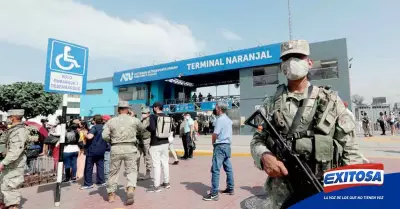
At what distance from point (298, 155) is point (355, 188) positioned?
708 mm

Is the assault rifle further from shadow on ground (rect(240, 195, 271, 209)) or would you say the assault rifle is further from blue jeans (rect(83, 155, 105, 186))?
blue jeans (rect(83, 155, 105, 186))

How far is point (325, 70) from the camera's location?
19453mm

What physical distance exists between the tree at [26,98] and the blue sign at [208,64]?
32.5ft

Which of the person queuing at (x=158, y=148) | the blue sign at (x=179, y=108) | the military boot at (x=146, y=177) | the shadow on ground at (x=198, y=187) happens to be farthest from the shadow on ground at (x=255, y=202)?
the blue sign at (x=179, y=108)

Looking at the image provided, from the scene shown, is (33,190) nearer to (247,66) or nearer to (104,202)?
(104,202)

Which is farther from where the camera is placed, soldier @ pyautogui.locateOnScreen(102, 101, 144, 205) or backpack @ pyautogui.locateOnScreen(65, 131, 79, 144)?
backpack @ pyautogui.locateOnScreen(65, 131, 79, 144)

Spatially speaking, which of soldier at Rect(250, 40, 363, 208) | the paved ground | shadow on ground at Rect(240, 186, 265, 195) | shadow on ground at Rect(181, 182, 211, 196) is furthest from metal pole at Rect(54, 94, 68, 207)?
soldier at Rect(250, 40, 363, 208)

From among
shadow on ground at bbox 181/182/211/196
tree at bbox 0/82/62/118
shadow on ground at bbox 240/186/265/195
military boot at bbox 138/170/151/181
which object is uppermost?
tree at bbox 0/82/62/118

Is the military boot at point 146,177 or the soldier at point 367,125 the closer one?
the military boot at point 146,177

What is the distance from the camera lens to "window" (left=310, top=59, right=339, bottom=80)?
754 inches

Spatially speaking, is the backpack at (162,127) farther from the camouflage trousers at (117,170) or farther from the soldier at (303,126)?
the soldier at (303,126)

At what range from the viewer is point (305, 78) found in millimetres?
1967

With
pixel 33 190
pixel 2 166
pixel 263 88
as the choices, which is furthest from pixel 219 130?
pixel 263 88

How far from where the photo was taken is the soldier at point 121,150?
4.62m
